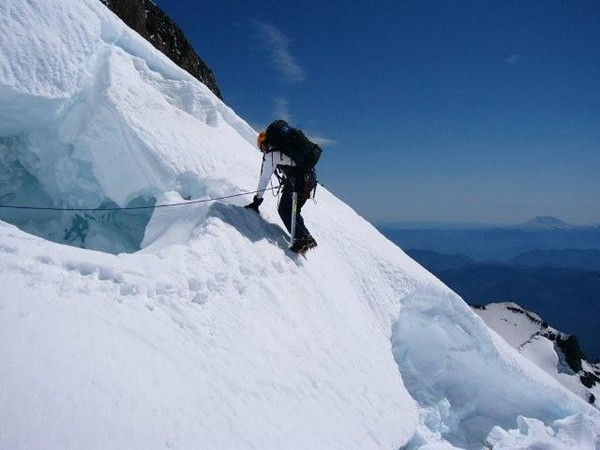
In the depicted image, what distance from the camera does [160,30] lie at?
21.0m

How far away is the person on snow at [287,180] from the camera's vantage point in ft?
24.2

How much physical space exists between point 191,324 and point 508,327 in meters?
44.8

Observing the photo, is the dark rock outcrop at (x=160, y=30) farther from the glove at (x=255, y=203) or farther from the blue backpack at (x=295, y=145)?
the glove at (x=255, y=203)

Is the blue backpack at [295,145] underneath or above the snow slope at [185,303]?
above

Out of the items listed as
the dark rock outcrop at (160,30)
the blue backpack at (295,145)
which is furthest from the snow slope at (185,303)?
the dark rock outcrop at (160,30)

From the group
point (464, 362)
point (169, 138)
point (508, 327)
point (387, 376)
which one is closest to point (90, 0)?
point (169, 138)

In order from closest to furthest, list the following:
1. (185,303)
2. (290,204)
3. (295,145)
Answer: (185,303) < (295,145) < (290,204)

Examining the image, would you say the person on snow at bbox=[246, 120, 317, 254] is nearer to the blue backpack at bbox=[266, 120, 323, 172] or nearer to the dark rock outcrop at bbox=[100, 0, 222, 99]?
the blue backpack at bbox=[266, 120, 323, 172]

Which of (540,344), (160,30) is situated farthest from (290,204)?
(540,344)

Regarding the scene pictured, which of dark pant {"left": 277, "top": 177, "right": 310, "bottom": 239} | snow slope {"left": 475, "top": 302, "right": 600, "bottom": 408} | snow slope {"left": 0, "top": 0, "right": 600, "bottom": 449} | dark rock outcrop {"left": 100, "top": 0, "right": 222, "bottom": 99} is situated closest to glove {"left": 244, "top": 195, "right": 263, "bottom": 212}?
snow slope {"left": 0, "top": 0, "right": 600, "bottom": 449}

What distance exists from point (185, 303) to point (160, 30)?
20.7m

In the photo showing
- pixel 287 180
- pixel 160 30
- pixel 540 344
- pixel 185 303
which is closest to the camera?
pixel 185 303

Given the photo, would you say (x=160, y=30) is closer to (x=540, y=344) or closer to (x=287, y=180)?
(x=287, y=180)

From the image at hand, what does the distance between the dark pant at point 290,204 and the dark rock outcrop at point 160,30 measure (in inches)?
509
